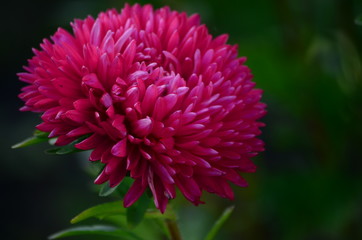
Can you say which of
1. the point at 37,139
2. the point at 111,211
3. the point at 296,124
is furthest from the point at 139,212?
the point at 296,124

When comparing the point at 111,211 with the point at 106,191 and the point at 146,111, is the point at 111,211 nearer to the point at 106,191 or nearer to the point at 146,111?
the point at 106,191

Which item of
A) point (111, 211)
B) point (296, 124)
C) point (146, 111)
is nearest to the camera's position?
point (146, 111)

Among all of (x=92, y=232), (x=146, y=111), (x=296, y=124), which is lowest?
(x=296, y=124)

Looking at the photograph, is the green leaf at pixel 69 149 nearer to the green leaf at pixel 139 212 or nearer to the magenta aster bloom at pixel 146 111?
the magenta aster bloom at pixel 146 111

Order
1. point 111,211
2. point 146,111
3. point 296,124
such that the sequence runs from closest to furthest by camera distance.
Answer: point 146,111 < point 111,211 < point 296,124

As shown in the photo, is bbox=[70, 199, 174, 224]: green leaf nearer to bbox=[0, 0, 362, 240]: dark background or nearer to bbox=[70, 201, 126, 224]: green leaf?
bbox=[70, 201, 126, 224]: green leaf

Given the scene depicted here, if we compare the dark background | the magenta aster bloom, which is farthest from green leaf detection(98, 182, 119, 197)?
the dark background

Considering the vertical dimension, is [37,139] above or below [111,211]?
above
